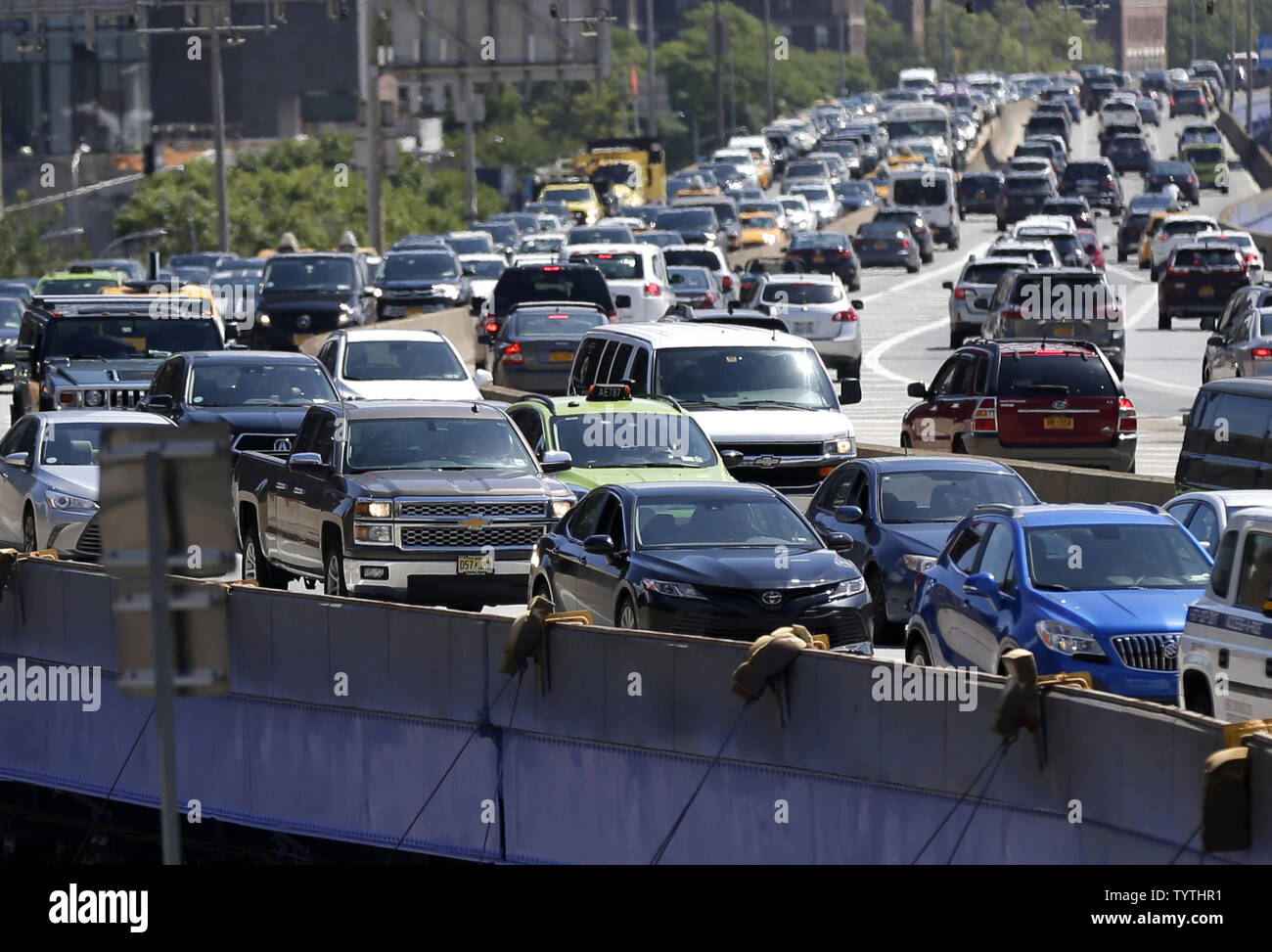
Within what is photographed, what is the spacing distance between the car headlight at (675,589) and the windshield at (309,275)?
28782mm

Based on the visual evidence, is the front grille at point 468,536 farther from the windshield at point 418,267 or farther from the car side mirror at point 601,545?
the windshield at point 418,267

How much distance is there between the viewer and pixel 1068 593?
615 inches

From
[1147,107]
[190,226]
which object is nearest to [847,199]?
[190,226]

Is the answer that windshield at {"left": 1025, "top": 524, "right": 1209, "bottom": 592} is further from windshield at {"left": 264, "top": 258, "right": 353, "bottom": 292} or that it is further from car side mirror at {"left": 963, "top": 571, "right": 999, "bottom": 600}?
windshield at {"left": 264, "top": 258, "right": 353, "bottom": 292}

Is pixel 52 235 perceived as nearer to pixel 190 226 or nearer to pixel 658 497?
pixel 190 226

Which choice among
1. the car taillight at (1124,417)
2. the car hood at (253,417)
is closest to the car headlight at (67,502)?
the car hood at (253,417)

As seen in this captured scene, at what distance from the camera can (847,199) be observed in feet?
312

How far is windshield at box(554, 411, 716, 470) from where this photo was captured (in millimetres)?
21844

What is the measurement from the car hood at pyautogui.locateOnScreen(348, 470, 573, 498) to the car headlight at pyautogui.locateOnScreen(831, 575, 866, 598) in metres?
3.47

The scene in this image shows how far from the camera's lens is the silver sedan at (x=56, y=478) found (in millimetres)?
23094

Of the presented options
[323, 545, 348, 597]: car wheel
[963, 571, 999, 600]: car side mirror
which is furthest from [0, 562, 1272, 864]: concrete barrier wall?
[323, 545, 348, 597]: car wheel

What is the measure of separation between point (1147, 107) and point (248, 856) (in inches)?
4682

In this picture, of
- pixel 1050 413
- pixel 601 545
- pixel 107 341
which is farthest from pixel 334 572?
pixel 107 341

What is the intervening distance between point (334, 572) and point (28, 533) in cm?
482
